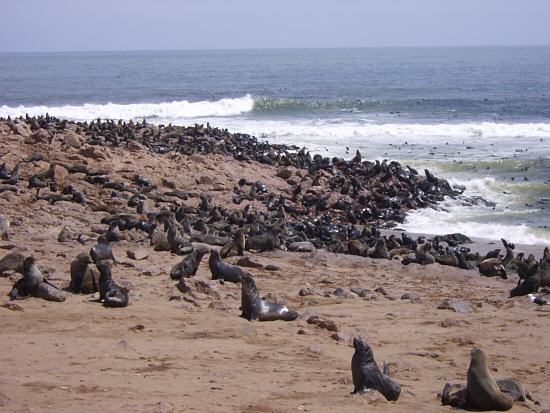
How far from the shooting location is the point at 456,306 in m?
9.63

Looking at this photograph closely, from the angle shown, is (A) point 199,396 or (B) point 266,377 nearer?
(A) point 199,396

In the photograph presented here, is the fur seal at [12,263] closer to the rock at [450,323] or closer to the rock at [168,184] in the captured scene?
the rock at [450,323]

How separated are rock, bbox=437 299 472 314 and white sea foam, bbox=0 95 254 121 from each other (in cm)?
3129

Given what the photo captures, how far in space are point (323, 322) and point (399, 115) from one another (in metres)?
31.9

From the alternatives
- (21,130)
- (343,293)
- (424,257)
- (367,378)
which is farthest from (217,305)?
(21,130)

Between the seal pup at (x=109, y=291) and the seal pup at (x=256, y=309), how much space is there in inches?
50.7

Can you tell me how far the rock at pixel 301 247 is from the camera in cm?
1287

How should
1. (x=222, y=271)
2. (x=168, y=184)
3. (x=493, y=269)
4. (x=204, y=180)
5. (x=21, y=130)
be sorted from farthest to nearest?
(x=21, y=130)
(x=204, y=180)
(x=168, y=184)
(x=493, y=269)
(x=222, y=271)

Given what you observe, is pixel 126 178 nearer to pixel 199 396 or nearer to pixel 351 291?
pixel 351 291

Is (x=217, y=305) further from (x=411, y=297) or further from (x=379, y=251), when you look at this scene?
(x=379, y=251)

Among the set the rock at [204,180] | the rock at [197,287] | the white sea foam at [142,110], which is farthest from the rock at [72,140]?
the white sea foam at [142,110]

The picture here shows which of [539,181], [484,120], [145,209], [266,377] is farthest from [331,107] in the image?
[266,377]

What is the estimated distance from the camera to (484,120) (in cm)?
3603

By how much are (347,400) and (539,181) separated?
1631cm
